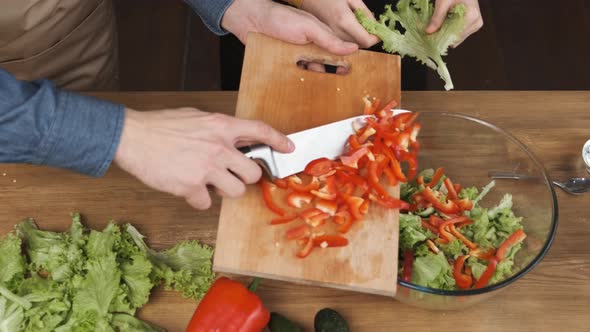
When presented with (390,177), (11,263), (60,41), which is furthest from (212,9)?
(11,263)

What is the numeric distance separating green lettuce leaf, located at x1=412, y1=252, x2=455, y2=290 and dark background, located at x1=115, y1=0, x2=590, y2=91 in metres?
1.86

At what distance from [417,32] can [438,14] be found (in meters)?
0.08

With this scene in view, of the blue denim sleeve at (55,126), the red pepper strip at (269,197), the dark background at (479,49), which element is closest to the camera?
the blue denim sleeve at (55,126)

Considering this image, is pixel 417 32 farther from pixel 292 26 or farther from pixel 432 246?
pixel 432 246

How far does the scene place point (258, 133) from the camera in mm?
1371

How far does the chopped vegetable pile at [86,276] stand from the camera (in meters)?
1.45

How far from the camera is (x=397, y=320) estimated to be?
153 centimetres

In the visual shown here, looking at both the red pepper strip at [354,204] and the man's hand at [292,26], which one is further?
the man's hand at [292,26]

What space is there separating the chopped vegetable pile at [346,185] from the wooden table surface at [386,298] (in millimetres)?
266

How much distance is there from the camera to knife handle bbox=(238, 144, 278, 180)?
55.4 inches

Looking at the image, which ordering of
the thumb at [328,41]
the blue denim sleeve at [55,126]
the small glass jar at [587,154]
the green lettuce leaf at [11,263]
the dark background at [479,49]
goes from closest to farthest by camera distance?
1. the blue denim sleeve at [55,126]
2. the green lettuce leaf at [11,263]
3. the thumb at [328,41]
4. the small glass jar at [587,154]
5. the dark background at [479,49]

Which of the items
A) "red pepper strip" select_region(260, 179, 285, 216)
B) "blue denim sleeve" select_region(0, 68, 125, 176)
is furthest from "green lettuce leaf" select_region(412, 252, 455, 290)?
"blue denim sleeve" select_region(0, 68, 125, 176)

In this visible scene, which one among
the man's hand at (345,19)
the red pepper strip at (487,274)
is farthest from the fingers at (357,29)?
the red pepper strip at (487,274)

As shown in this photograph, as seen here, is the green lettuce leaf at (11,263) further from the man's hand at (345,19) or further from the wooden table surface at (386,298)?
the man's hand at (345,19)
